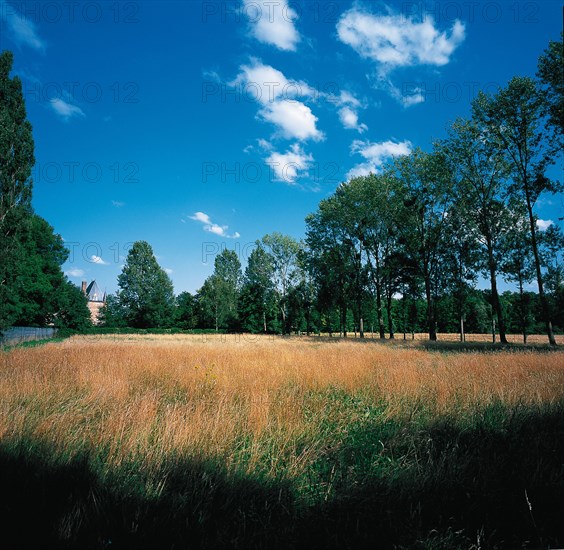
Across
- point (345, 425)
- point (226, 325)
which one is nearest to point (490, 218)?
point (345, 425)

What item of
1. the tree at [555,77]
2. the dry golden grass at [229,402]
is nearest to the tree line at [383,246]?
the tree at [555,77]

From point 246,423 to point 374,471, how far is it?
1823mm

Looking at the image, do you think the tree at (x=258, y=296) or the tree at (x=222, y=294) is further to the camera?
the tree at (x=222, y=294)

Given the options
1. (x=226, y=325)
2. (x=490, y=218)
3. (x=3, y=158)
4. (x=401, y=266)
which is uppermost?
(x=3, y=158)

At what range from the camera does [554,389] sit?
6.29 metres

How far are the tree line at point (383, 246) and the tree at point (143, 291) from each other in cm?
24

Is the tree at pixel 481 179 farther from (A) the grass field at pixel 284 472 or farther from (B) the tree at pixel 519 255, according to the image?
(A) the grass field at pixel 284 472

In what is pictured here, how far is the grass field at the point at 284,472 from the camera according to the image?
2.21 meters

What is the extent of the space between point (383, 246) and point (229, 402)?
3214 centimetres

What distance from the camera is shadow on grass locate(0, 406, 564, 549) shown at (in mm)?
2119

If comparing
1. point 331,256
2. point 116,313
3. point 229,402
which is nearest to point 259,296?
point 331,256

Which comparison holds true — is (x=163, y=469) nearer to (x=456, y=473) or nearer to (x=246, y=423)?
(x=246, y=423)

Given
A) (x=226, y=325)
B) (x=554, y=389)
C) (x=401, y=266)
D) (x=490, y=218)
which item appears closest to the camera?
(x=554, y=389)

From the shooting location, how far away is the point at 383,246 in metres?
34.4
